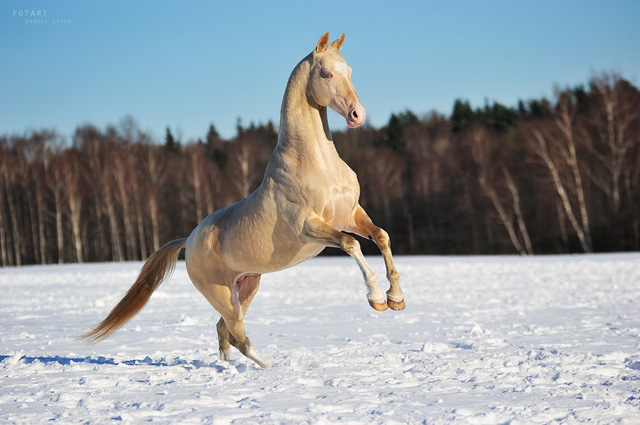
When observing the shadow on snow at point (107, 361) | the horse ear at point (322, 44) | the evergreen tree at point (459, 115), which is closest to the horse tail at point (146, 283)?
the shadow on snow at point (107, 361)

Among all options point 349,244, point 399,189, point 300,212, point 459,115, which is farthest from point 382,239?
point 459,115

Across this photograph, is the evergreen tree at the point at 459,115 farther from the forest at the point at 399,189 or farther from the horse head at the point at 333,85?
the horse head at the point at 333,85

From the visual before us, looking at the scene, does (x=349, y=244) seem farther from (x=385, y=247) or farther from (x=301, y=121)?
(x=301, y=121)

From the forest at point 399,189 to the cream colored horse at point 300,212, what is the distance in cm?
2505

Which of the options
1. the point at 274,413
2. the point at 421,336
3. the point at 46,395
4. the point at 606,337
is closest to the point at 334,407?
the point at 274,413

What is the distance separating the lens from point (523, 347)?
5.83 metres

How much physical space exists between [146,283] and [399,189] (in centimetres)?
3512

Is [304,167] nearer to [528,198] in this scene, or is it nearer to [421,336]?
[421,336]

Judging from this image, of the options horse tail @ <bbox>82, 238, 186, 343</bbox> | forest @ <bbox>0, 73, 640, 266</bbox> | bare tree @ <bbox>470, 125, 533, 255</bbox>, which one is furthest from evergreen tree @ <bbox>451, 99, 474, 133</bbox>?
horse tail @ <bbox>82, 238, 186, 343</bbox>

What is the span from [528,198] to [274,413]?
3288 centimetres

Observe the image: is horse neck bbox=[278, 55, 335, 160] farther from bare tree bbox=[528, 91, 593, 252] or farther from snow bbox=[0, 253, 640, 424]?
bare tree bbox=[528, 91, 593, 252]

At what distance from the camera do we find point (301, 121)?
478cm

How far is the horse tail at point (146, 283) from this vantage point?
234 inches

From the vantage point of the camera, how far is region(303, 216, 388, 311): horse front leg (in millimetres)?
4199
